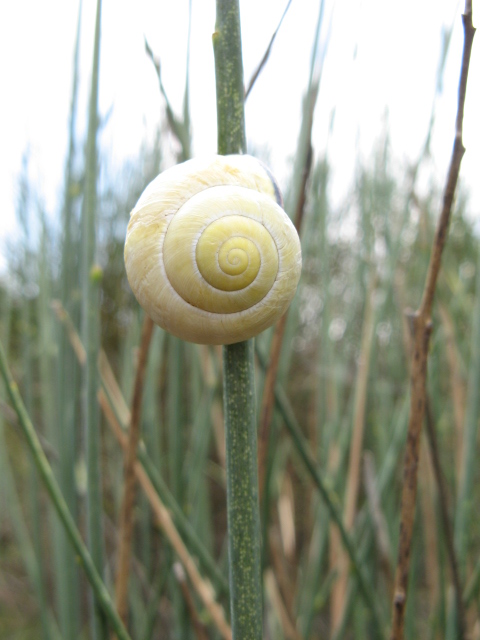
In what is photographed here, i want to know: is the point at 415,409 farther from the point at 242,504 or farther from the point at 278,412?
the point at 278,412

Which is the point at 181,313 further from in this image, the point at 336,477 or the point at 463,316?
the point at 463,316

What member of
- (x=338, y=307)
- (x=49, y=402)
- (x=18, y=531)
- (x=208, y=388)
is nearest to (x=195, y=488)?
(x=208, y=388)

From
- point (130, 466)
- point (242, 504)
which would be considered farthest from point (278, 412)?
point (242, 504)

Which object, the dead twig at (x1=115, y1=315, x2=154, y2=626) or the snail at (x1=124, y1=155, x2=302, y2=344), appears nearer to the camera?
the snail at (x1=124, y1=155, x2=302, y2=344)

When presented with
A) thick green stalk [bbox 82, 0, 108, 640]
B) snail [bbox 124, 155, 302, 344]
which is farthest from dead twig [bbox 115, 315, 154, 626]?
snail [bbox 124, 155, 302, 344]

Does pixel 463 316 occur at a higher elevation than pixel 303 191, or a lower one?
lower

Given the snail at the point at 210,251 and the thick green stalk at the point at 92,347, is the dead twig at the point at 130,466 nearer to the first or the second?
the thick green stalk at the point at 92,347

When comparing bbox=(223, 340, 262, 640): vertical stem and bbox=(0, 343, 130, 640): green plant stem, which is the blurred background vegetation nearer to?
bbox=(0, 343, 130, 640): green plant stem
